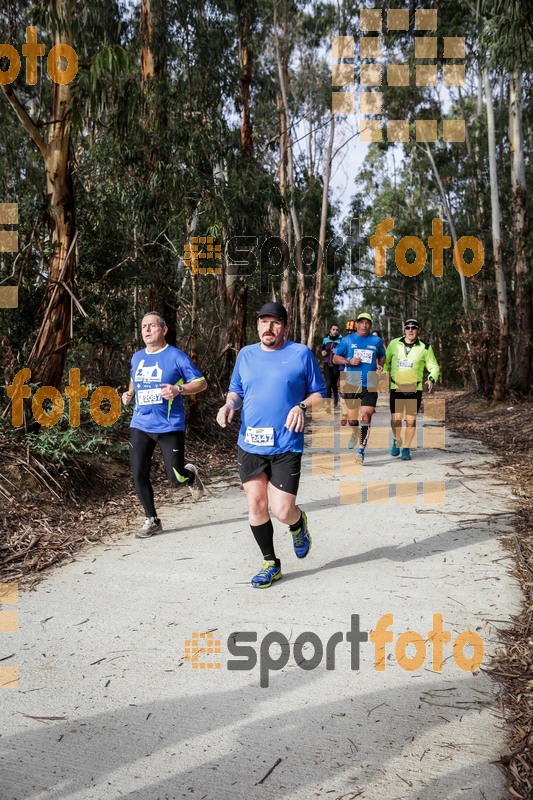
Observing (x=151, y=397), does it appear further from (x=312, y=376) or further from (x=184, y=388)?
(x=312, y=376)

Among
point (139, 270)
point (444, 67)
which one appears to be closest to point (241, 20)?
point (139, 270)

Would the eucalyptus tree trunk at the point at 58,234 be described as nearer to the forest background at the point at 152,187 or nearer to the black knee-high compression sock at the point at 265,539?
the forest background at the point at 152,187

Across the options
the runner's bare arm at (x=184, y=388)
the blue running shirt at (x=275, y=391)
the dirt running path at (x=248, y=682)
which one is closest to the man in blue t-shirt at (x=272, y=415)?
the blue running shirt at (x=275, y=391)

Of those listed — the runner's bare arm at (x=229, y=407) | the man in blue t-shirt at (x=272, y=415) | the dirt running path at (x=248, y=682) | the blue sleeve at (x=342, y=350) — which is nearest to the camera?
the dirt running path at (x=248, y=682)

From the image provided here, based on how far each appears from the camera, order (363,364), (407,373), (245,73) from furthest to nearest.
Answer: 1. (245,73)
2. (363,364)
3. (407,373)

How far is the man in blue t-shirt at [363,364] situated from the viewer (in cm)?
1019

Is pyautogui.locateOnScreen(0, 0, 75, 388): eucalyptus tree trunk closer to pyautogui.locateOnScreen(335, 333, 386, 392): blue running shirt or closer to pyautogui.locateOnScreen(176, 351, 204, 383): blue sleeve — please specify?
pyautogui.locateOnScreen(176, 351, 204, 383): blue sleeve

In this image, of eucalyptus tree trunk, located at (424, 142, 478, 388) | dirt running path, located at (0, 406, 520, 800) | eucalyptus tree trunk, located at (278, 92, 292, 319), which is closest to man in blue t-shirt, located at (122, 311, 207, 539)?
dirt running path, located at (0, 406, 520, 800)

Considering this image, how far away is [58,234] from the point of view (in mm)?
7883

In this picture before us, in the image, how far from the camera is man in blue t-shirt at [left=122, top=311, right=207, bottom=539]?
20.4 feet

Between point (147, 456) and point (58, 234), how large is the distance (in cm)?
312

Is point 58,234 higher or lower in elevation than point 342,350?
higher

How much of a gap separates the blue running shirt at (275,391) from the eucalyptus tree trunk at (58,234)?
11.6ft

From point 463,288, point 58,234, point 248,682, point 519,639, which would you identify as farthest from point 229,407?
point 463,288
